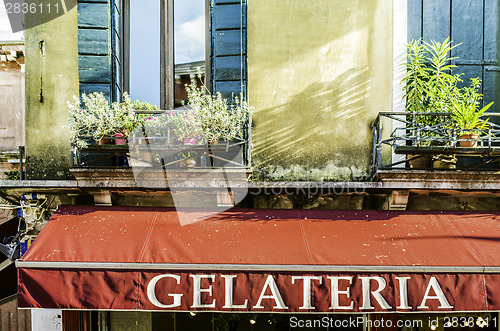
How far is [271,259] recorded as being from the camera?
208 inches

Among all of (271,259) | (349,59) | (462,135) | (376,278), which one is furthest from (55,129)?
(462,135)

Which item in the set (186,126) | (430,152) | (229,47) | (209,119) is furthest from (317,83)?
(186,126)

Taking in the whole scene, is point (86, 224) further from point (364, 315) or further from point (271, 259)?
point (364, 315)

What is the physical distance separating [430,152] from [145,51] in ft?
15.9

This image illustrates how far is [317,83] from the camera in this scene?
6.48 metres

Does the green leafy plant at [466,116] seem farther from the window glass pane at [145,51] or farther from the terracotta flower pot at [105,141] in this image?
the terracotta flower pot at [105,141]

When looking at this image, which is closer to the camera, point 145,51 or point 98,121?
point 98,121

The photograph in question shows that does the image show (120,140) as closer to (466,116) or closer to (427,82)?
(427,82)

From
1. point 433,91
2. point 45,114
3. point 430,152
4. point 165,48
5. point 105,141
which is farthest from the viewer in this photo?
point 165,48

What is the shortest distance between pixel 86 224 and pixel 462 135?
555 centimetres

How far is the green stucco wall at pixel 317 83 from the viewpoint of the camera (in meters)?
6.43

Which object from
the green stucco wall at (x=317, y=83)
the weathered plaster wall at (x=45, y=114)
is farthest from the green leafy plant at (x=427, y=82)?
the weathered plaster wall at (x=45, y=114)

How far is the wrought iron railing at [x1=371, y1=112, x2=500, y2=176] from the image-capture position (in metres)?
5.72

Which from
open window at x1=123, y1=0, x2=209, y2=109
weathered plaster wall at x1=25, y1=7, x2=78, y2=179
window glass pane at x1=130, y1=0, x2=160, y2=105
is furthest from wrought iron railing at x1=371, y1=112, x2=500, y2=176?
weathered plaster wall at x1=25, y1=7, x2=78, y2=179
